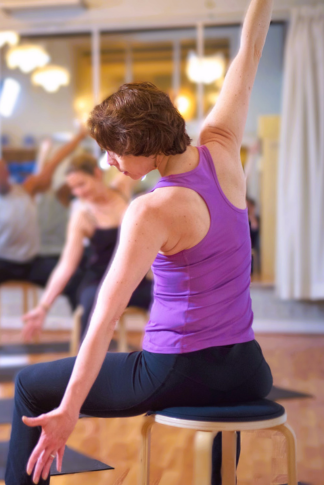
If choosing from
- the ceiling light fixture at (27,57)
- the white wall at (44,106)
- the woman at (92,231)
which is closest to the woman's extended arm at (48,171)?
the white wall at (44,106)

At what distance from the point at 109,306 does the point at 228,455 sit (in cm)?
48

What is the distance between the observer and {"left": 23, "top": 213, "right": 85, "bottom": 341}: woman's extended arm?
2.25 metres

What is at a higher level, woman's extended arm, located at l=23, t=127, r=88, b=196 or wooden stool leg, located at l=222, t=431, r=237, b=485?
woman's extended arm, located at l=23, t=127, r=88, b=196

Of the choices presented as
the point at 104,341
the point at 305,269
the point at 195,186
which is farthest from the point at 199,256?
the point at 305,269

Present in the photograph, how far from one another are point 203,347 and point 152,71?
157 inches

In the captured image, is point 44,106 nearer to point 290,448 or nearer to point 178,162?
point 178,162

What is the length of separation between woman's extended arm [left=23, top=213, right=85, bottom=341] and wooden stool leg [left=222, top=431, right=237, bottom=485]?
1.17 meters

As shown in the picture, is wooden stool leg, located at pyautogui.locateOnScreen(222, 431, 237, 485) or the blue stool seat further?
wooden stool leg, located at pyautogui.locateOnScreen(222, 431, 237, 485)

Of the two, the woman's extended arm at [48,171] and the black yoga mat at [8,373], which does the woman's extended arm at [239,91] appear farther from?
the woman's extended arm at [48,171]

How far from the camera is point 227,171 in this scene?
1107mm

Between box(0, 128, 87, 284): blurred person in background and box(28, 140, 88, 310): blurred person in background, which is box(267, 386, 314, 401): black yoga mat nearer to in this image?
box(0, 128, 87, 284): blurred person in background

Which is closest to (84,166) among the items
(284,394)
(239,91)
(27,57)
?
(284,394)

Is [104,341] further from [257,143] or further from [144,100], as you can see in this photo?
[257,143]

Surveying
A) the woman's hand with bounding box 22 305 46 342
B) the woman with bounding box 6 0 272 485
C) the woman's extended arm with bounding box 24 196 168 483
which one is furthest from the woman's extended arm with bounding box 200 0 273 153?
the woman's hand with bounding box 22 305 46 342
